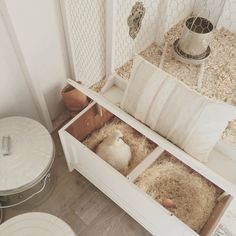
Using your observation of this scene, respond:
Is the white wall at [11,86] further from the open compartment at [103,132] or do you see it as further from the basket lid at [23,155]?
the open compartment at [103,132]

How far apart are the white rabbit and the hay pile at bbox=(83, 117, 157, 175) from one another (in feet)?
0.15

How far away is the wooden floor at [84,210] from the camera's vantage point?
4.70 ft

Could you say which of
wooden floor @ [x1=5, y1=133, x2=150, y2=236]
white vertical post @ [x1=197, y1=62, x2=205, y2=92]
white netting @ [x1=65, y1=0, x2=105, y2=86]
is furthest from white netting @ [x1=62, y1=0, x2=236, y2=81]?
wooden floor @ [x1=5, y1=133, x2=150, y2=236]

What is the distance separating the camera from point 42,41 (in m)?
1.30

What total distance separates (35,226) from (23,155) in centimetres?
27

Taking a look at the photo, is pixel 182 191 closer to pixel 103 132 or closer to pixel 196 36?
pixel 103 132

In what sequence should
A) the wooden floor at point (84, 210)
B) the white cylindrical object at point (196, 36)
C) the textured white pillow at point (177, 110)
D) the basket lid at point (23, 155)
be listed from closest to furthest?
the textured white pillow at point (177, 110) < the basket lid at point (23, 155) < the wooden floor at point (84, 210) < the white cylindrical object at point (196, 36)

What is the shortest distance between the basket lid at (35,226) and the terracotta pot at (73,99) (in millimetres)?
595

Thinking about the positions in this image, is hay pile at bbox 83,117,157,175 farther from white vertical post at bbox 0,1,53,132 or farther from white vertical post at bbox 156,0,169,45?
white vertical post at bbox 156,0,169,45

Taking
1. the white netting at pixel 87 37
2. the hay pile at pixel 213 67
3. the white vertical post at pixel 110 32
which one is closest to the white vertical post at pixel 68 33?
the white netting at pixel 87 37

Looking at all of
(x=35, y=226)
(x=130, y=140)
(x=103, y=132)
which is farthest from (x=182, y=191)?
(x=35, y=226)

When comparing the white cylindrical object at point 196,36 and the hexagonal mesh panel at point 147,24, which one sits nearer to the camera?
the hexagonal mesh panel at point 147,24

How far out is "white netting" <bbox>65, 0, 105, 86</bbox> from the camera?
1.31 m

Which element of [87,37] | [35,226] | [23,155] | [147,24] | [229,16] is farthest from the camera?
[229,16]
